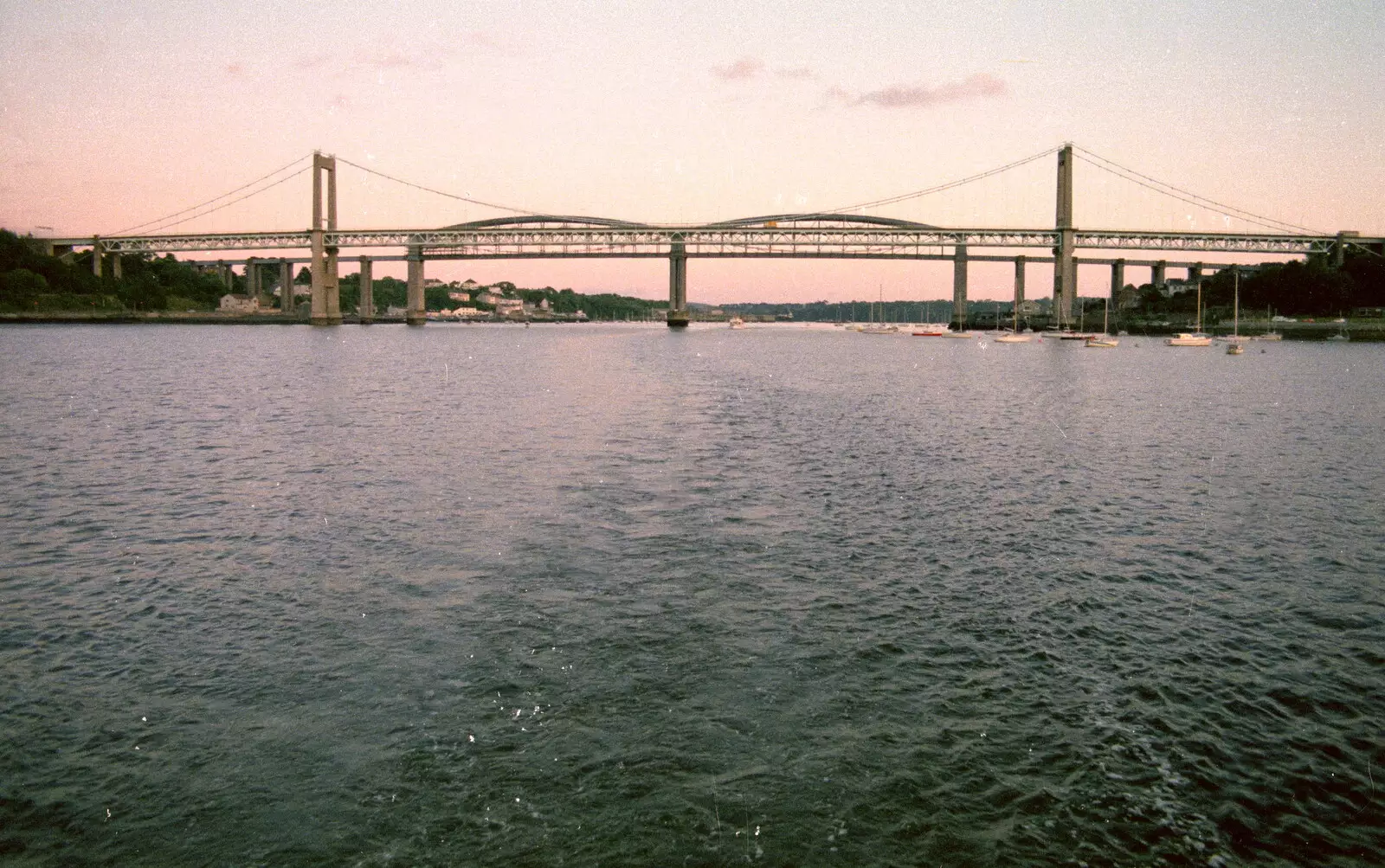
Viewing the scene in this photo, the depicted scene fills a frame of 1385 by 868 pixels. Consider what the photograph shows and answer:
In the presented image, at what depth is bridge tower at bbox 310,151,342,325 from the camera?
124375 mm

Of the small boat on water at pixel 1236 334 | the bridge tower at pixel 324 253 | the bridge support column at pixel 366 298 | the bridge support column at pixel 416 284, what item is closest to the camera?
the small boat on water at pixel 1236 334

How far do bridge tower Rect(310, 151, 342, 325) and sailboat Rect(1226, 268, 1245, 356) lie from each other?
10509cm

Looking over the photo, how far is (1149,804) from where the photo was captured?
5.82 metres

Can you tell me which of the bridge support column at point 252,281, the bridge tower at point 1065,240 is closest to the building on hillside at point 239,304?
the bridge support column at point 252,281

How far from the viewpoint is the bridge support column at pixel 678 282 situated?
135125 mm

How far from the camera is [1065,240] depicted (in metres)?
119

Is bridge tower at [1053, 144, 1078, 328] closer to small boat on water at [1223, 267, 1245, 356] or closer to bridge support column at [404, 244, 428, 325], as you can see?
small boat on water at [1223, 267, 1245, 356]

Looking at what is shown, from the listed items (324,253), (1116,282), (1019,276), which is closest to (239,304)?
(324,253)

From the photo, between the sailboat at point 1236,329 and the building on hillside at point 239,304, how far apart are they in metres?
141

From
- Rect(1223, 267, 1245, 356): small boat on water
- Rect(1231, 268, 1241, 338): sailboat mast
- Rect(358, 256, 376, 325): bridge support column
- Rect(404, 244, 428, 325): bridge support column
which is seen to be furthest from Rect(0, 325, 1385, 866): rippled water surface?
Rect(358, 256, 376, 325): bridge support column

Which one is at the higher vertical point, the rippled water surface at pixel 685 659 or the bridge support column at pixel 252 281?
the bridge support column at pixel 252 281

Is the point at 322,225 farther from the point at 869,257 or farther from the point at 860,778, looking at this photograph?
the point at 860,778

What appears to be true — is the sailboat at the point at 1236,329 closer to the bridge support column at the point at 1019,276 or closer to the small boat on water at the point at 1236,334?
the small boat on water at the point at 1236,334

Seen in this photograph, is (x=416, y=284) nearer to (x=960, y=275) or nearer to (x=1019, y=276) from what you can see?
(x=960, y=275)
